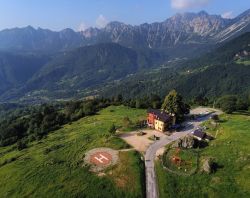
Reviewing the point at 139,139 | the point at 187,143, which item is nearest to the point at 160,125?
the point at 139,139

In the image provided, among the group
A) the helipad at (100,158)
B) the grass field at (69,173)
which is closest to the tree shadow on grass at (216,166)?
the grass field at (69,173)

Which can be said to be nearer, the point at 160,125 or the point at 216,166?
the point at 216,166

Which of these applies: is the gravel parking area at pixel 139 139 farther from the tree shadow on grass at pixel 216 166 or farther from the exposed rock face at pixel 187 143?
the tree shadow on grass at pixel 216 166

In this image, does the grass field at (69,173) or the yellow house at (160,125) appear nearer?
the grass field at (69,173)

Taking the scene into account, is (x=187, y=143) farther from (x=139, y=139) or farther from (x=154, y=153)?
(x=139, y=139)

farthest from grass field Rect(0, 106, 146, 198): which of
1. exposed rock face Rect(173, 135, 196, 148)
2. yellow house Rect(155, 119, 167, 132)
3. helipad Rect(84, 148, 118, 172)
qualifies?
yellow house Rect(155, 119, 167, 132)

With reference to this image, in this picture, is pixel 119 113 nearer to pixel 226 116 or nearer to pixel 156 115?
pixel 156 115
